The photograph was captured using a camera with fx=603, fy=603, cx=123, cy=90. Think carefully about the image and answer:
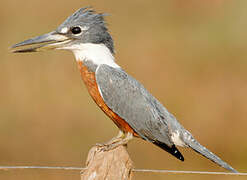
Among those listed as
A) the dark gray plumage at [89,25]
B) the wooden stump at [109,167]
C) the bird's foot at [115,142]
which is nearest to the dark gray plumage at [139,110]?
the bird's foot at [115,142]

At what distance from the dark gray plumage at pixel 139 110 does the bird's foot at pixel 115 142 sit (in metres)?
0.12

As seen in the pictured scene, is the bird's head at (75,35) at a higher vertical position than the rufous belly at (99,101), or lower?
higher

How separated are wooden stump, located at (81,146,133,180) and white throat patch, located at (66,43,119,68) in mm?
1401

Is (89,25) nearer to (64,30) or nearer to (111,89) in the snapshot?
(64,30)

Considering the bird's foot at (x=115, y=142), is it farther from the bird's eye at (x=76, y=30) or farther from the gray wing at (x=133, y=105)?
the bird's eye at (x=76, y=30)

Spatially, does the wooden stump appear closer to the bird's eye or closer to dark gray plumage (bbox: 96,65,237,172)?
dark gray plumage (bbox: 96,65,237,172)

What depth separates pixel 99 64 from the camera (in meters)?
5.07

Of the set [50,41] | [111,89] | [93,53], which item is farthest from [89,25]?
[111,89]

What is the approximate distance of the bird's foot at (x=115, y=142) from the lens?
4.28m

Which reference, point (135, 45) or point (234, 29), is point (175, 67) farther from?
point (234, 29)

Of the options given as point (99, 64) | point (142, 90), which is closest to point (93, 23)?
point (99, 64)

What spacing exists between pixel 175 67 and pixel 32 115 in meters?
2.38

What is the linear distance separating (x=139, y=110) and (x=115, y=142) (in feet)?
1.40

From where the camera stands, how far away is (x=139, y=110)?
5.03 metres
